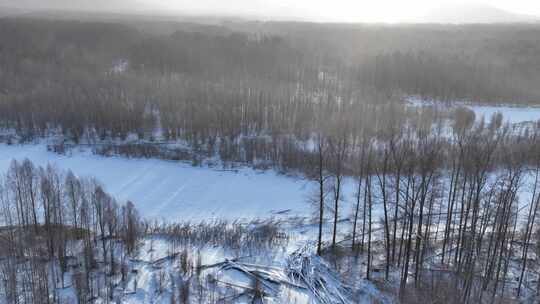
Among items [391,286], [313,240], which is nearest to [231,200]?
[313,240]

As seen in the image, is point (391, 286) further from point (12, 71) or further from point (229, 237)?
point (12, 71)

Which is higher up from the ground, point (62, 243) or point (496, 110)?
point (496, 110)

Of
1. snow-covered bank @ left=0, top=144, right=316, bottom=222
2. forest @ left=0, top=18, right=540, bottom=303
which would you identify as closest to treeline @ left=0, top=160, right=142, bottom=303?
forest @ left=0, top=18, right=540, bottom=303

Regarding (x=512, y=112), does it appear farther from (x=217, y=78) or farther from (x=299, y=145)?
(x=217, y=78)

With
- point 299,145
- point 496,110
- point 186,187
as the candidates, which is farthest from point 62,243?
point 496,110

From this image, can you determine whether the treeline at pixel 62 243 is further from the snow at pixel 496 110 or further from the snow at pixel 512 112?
the snow at pixel 512 112

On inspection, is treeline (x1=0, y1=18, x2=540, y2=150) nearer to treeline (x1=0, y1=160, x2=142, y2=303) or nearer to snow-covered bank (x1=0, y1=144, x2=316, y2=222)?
snow-covered bank (x1=0, y1=144, x2=316, y2=222)

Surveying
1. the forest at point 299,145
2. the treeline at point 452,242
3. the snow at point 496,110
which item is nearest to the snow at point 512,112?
the snow at point 496,110
